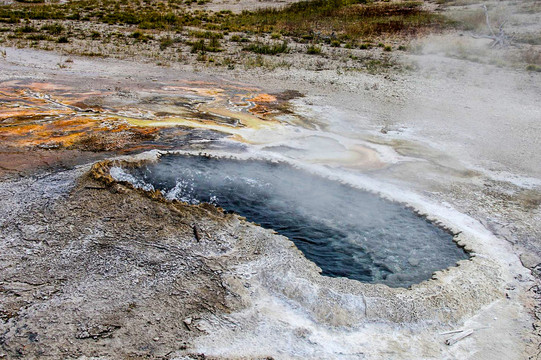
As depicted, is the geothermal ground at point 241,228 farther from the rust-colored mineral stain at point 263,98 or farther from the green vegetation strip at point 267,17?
the green vegetation strip at point 267,17

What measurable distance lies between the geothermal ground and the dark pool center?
0.54ft

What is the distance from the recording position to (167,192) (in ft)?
19.5

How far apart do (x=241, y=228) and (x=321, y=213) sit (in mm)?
1128

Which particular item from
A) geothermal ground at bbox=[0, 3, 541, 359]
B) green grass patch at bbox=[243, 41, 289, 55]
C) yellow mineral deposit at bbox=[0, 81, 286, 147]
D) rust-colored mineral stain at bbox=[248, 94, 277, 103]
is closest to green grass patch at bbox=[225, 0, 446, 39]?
green grass patch at bbox=[243, 41, 289, 55]

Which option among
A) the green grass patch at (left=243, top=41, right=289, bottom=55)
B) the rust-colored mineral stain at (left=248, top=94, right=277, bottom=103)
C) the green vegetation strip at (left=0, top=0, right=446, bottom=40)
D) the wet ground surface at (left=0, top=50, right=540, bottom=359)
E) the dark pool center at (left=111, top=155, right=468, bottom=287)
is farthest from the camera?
the green vegetation strip at (left=0, top=0, right=446, bottom=40)

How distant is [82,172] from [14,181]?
762 mm

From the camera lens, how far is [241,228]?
4.94 m

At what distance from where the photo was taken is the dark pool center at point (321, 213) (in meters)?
4.72

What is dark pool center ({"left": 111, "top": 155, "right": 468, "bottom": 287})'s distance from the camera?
4.72m

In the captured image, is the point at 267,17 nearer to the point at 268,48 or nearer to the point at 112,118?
the point at 268,48

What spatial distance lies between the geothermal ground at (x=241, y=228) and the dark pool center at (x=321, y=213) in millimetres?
164

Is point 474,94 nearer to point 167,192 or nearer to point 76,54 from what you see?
point 167,192

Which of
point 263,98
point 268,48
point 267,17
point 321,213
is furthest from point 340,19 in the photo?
point 321,213

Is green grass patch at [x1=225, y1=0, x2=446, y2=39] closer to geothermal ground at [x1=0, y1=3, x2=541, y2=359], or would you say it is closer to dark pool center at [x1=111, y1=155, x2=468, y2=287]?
geothermal ground at [x1=0, y1=3, x2=541, y2=359]
